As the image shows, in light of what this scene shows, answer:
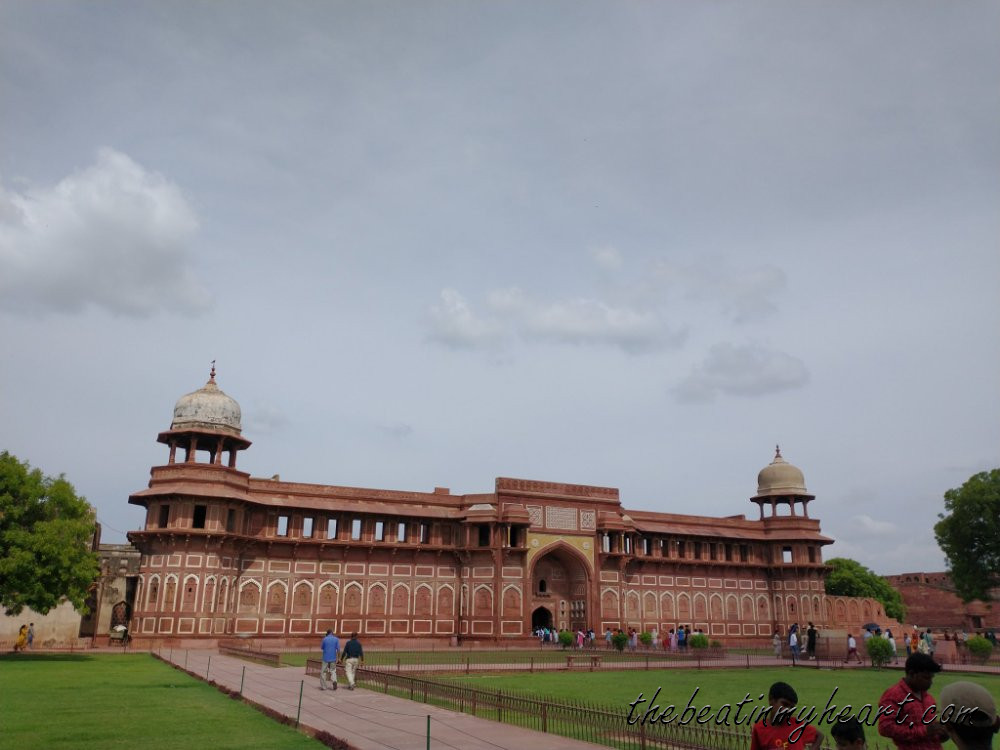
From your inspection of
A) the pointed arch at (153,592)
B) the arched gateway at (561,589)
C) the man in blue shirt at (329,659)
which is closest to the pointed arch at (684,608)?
the arched gateway at (561,589)

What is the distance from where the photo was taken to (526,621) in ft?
142

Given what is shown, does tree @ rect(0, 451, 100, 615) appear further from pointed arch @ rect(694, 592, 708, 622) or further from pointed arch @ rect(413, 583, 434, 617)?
pointed arch @ rect(694, 592, 708, 622)

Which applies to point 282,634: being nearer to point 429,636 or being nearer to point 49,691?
point 429,636

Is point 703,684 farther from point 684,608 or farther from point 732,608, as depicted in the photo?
point 732,608

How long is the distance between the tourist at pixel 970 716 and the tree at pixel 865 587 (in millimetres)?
71704

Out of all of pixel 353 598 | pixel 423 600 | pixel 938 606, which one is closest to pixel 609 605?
pixel 423 600

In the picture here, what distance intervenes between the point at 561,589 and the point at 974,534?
76.9 feet

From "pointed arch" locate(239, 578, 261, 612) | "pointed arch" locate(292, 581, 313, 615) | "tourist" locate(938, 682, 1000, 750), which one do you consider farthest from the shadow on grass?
"tourist" locate(938, 682, 1000, 750)

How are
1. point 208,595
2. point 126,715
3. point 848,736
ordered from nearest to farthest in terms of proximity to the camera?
point 848,736
point 126,715
point 208,595

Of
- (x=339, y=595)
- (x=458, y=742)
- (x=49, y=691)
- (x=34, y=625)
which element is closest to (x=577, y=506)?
(x=339, y=595)

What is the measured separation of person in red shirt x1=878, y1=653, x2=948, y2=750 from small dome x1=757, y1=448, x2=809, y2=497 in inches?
1944

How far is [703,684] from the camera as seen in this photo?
23.1m

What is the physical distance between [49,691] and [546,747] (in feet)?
43.4

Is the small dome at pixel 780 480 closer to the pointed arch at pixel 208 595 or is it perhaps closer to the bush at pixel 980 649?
the bush at pixel 980 649
